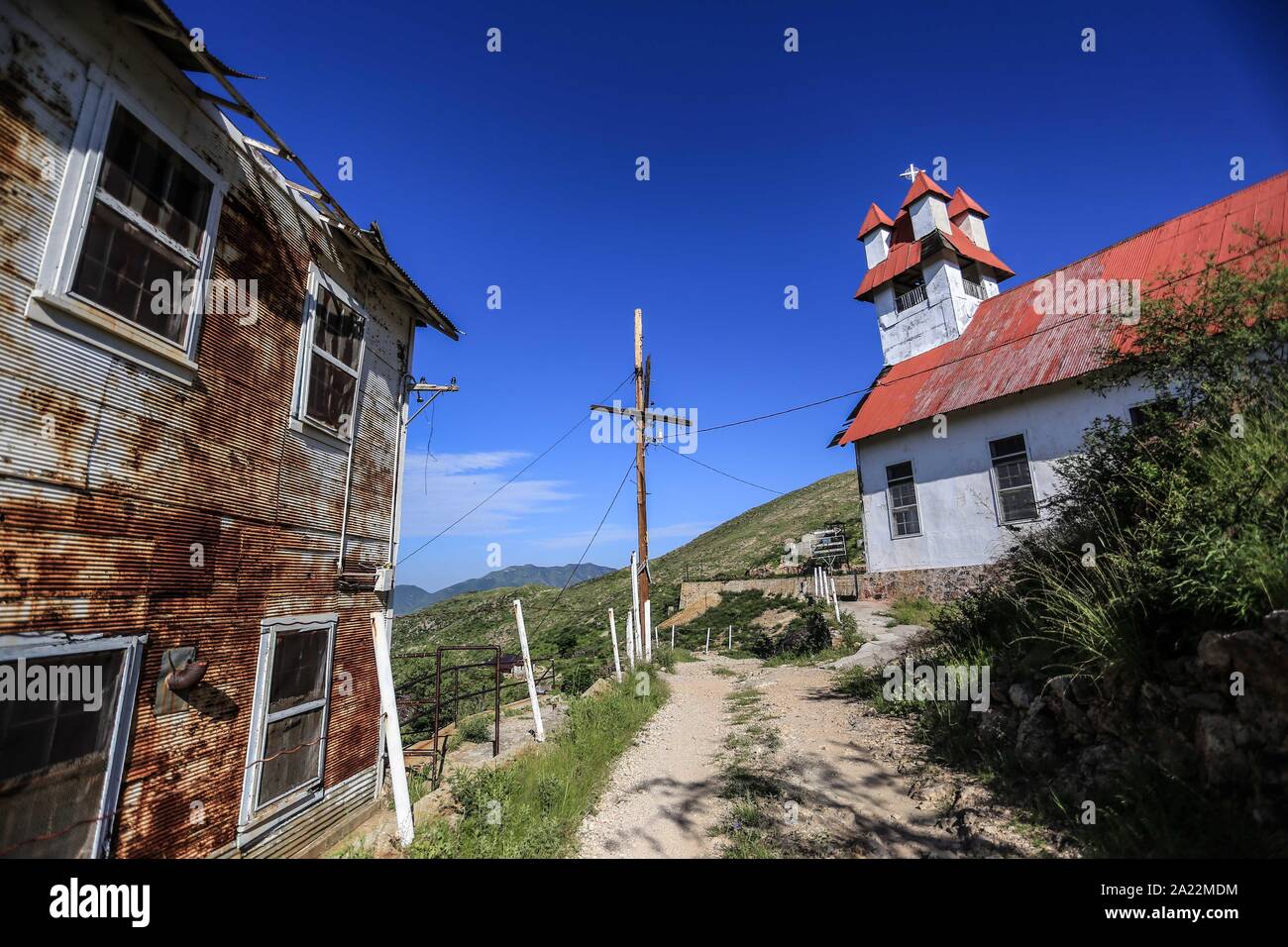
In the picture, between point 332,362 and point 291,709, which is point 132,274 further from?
point 291,709

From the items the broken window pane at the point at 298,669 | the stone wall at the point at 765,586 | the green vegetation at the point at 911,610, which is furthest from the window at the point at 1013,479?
the broken window pane at the point at 298,669

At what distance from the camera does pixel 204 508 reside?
189 inches

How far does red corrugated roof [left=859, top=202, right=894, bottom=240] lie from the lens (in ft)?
72.9

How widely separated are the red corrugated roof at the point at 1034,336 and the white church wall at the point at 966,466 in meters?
0.58

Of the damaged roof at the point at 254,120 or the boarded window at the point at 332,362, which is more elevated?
the damaged roof at the point at 254,120

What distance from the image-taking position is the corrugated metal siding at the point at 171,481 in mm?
3484

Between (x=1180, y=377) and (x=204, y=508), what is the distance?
969cm

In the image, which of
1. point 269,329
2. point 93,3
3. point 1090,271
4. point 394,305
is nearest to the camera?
point 93,3

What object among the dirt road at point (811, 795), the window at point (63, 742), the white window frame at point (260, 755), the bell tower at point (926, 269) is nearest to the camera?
the window at point (63, 742)

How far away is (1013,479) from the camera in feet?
48.9

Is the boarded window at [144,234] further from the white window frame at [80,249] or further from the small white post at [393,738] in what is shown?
the small white post at [393,738]

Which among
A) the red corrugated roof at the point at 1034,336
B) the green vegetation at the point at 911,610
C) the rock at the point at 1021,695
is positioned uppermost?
the red corrugated roof at the point at 1034,336
